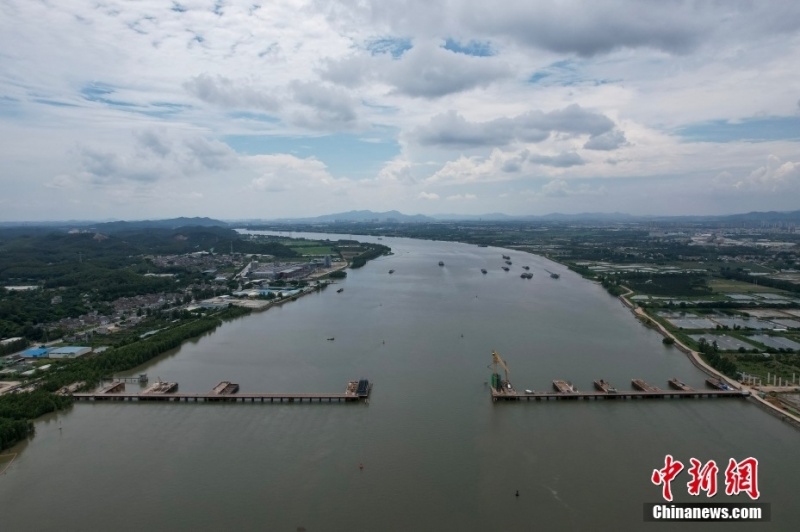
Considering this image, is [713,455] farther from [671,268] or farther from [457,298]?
[671,268]

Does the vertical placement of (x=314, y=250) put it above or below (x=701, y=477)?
above

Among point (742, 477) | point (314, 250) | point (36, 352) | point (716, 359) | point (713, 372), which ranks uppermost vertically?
point (314, 250)

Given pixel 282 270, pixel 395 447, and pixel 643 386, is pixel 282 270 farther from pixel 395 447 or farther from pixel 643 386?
pixel 395 447

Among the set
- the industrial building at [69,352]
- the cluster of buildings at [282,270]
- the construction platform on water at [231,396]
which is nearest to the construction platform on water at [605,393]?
the construction platform on water at [231,396]

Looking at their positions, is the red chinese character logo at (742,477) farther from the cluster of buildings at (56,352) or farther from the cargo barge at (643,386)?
the cluster of buildings at (56,352)

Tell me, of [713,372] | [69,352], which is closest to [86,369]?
[69,352]

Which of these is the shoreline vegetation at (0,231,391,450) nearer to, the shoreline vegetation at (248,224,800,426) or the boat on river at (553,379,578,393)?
the boat on river at (553,379,578,393)

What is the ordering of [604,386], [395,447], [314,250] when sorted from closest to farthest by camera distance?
[395,447], [604,386], [314,250]
